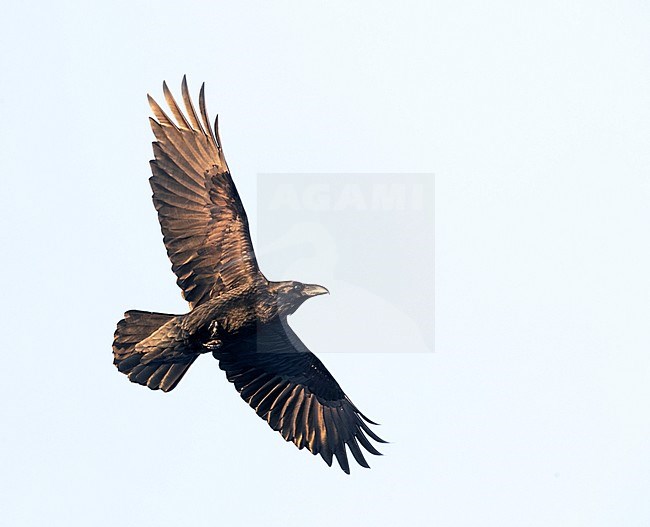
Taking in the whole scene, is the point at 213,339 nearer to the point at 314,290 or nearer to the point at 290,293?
the point at 290,293

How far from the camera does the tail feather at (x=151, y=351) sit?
15.4 meters

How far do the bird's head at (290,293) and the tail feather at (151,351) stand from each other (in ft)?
3.45

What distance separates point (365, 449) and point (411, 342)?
2.16 metres

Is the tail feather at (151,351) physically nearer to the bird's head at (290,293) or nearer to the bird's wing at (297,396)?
the bird's wing at (297,396)

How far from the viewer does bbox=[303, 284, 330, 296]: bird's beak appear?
1516 centimetres

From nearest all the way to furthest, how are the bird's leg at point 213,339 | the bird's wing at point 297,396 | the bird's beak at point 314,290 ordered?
the bird's leg at point 213,339 < the bird's beak at point 314,290 < the bird's wing at point 297,396

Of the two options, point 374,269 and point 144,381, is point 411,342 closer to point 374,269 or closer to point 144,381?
point 374,269

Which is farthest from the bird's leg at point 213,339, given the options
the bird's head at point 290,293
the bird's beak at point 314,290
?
the bird's beak at point 314,290

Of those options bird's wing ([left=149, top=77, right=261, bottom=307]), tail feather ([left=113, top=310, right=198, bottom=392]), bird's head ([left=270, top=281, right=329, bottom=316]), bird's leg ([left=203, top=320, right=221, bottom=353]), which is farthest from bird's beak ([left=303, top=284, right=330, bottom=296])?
tail feather ([left=113, top=310, right=198, bottom=392])

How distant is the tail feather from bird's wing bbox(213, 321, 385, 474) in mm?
444

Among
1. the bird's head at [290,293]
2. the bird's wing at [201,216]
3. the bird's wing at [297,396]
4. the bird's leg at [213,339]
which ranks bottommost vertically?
the bird's wing at [297,396]

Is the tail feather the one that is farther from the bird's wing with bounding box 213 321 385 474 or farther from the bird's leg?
the bird's wing with bounding box 213 321 385 474

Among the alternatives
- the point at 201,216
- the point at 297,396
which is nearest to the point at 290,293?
the point at 201,216

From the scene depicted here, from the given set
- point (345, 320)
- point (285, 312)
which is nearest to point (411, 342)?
point (345, 320)
